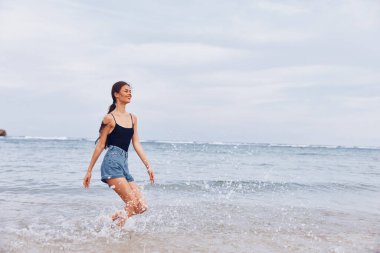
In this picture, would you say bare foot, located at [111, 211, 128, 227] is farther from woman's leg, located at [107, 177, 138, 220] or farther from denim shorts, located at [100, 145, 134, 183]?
denim shorts, located at [100, 145, 134, 183]

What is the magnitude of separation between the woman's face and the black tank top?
350mm

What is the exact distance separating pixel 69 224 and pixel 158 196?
3.96 m

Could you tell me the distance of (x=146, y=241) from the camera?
19.2ft

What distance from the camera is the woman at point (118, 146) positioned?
223 inches

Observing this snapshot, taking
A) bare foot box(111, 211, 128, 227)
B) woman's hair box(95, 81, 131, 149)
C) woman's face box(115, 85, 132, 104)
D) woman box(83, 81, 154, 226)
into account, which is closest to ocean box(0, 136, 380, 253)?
bare foot box(111, 211, 128, 227)

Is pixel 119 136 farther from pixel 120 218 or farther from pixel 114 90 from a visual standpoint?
pixel 120 218

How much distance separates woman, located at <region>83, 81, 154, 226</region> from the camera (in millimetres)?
5664

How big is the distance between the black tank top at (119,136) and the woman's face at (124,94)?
350 mm

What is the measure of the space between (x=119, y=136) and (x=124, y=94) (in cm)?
57

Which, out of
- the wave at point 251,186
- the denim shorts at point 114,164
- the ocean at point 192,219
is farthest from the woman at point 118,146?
the wave at point 251,186

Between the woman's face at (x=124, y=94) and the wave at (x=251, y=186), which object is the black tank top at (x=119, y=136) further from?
the wave at (x=251, y=186)

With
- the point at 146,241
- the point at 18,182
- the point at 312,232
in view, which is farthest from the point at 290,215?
the point at 18,182

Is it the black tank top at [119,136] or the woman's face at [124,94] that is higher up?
the woman's face at [124,94]

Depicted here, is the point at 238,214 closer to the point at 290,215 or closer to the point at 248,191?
the point at 290,215
